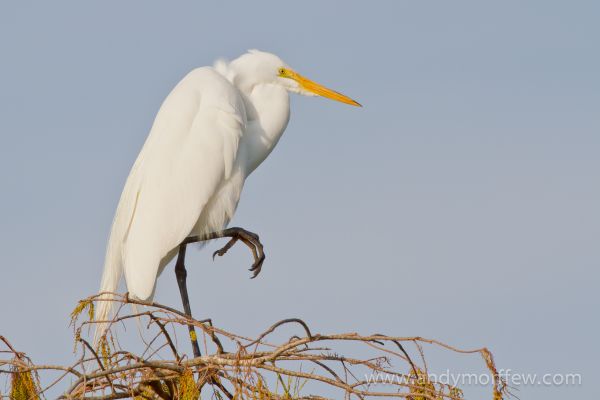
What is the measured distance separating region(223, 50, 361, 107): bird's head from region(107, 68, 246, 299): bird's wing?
1.24ft

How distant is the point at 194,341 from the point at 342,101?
2181 mm

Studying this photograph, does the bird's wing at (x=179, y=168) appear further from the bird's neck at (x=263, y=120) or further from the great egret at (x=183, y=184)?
the bird's neck at (x=263, y=120)

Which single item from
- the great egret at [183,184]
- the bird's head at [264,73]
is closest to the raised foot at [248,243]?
the great egret at [183,184]

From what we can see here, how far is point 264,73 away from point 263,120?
350 mm

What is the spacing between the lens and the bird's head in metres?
6.54

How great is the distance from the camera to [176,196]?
5.96m

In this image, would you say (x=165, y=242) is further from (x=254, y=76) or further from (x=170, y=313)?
(x=170, y=313)

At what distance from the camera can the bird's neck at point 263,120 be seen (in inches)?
253

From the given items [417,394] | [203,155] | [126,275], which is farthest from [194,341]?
[417,394]

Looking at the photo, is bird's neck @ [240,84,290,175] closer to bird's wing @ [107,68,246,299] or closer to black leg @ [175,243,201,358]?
bird's wing @ [107,68,246,299]

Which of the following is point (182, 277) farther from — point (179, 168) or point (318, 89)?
point (318, 89)

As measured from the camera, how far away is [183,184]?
5.99 meters

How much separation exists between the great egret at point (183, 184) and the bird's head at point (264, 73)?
0.80 feet

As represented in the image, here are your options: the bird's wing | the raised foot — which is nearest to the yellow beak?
the bird's wing
